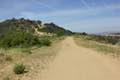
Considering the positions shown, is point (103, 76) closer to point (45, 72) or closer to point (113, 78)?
point (113, 78)

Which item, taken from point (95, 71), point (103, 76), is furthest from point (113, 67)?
point (103, 76)

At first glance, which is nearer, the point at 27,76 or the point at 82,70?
the point at 27,76

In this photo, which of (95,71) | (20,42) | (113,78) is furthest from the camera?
(20,42)

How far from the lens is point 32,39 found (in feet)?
143

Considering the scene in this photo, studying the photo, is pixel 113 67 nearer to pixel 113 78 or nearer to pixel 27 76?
pixel 113 78

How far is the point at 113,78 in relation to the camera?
13.6 meters

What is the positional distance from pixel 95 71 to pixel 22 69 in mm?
3736

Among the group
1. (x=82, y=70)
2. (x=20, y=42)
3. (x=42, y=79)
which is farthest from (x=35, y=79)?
(x=20, y=42)

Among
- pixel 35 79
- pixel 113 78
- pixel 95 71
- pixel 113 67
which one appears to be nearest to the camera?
pixel 113 78

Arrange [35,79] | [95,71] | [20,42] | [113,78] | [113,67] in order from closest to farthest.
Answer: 1. [113,78]
2. [35,79]
3. [95,71]
4. [113,67]
5. [20,42]

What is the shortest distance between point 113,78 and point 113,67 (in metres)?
3.32

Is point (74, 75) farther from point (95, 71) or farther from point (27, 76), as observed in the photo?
point (27, 76)

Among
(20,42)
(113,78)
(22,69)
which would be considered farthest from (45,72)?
(20,42)

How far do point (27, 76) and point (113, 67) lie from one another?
Answer: 4.59m
